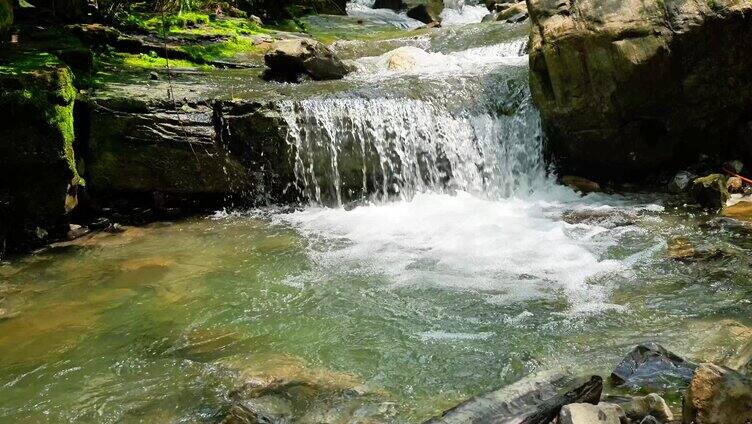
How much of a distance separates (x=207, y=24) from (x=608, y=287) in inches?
439

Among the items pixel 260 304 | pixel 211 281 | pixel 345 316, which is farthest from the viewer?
pixel 211 281

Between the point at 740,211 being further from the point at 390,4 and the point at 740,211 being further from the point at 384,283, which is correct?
the point at 390,4

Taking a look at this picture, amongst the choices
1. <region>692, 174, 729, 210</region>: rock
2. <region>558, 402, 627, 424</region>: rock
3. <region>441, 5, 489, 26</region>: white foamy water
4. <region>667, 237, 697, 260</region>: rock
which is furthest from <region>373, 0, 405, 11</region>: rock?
<region>558, 402, 627, 424</region>: rock

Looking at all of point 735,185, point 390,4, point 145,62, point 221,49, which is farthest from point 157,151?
point 390,4

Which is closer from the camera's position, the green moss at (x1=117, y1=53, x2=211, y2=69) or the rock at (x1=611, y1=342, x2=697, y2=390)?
the rock at (x1=611, y1=342, x2=697, y2=390)

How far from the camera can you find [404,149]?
28.6 feet

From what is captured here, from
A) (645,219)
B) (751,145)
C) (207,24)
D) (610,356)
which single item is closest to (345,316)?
(610,356)

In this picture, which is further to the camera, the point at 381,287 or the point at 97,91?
the point at 97,91

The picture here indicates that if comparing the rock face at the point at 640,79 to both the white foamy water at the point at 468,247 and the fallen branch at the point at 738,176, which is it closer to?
the fallen branch at the point at 738,176

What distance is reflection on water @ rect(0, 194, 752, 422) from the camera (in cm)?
387

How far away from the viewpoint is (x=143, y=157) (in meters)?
7.95

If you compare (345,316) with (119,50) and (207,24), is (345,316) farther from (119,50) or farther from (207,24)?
(207,24)

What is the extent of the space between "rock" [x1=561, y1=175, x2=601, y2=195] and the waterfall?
480 mm

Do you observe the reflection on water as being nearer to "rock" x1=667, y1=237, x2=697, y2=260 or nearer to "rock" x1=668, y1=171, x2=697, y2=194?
"rock" x1=667, y1=237, x2=697, y2=260
